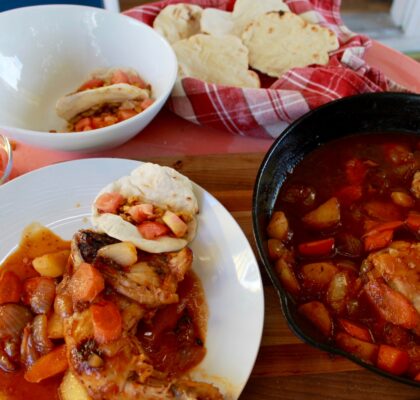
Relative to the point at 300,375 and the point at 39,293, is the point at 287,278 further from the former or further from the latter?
the point at 39,293

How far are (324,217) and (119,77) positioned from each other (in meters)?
1.35

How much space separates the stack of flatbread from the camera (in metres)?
2.62

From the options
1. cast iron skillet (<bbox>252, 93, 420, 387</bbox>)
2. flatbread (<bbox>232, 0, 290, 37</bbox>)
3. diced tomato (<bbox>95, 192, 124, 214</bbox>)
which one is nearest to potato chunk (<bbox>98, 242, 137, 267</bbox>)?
diced tomato (<bbox>95, 192, 124, 214</bbox>)

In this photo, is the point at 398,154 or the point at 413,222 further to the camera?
the point at 398,154

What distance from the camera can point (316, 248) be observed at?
1827 millimetres

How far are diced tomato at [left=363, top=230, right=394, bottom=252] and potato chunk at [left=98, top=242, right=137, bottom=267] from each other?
2.93 feet

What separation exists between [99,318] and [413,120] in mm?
1589

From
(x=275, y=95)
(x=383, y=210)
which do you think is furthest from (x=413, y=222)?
(x=275, y=95)

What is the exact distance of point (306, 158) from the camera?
2.12 m

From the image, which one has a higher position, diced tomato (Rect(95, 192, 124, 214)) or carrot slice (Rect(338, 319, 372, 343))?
diced tomato (Rect(95, 192, 124, 214))

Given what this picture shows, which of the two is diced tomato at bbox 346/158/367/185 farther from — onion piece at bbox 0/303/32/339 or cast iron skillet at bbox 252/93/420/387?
onion piece at bbox 0/303/32/339

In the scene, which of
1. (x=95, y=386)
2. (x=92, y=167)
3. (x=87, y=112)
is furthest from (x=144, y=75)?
(x=95, y=386)

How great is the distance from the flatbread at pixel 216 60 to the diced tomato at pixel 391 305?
1.32 m

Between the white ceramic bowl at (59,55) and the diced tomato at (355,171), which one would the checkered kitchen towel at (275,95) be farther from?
the diced tomato at (355,171)
